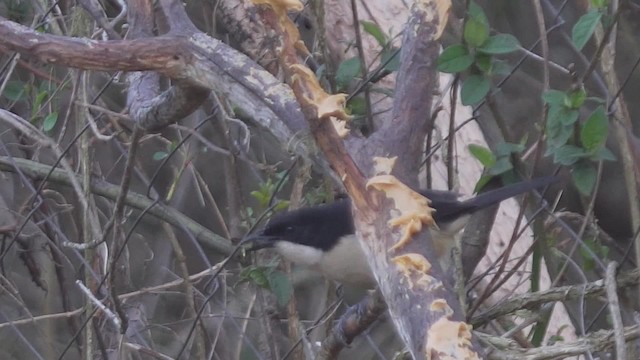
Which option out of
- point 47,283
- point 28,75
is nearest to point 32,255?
point 47,283

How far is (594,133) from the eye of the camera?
2.16 metres

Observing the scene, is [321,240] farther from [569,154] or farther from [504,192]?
[569,154]

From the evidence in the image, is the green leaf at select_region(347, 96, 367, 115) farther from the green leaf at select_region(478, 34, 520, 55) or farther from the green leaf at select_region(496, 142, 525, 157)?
the green leaf at select_region(478, 34, 520, 55)

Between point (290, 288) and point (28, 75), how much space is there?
5.12ft

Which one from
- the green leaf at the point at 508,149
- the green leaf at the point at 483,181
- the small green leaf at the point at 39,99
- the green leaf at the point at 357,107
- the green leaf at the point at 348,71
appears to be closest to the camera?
the green leaf at the point at 508,149

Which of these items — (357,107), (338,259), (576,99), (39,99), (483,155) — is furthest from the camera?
(39,99)

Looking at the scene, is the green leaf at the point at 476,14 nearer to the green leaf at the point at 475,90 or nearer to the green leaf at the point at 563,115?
the green leaf at the point at 475,90

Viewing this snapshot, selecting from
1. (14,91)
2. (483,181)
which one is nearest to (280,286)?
(483,181)

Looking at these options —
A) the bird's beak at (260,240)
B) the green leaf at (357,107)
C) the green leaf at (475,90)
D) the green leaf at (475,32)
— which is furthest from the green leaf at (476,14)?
the bird's beak at (260,240)

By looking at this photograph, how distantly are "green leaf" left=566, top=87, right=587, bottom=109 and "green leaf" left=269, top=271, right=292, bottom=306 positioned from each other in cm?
100

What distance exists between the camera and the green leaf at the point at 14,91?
3.30 m

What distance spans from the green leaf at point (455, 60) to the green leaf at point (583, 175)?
315mm

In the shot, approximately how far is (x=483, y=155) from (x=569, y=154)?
0.23 meters

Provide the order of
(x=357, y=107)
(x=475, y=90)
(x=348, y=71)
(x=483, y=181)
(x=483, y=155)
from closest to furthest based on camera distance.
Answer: (x=475, y=90) < (x=483, y=155) < (x=483, y=181) < (x=348, y=71) < (x=357, y=107)
